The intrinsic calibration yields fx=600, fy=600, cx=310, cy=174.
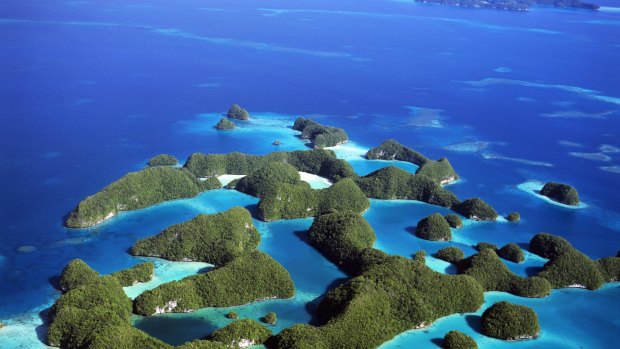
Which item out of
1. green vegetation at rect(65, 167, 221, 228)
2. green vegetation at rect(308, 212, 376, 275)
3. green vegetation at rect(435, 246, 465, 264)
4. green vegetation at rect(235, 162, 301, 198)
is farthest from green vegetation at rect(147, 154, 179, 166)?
green vegetation at rect(435, 246, 465, 264)

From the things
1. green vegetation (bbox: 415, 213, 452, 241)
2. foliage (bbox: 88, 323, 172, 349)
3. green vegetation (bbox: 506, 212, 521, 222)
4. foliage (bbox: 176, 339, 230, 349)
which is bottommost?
green vegetation (bbox: 506, 212, 521, 222)

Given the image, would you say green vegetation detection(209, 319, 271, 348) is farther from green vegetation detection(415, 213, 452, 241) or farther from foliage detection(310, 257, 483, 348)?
green vegetation detection(415, 213, 452, 241)

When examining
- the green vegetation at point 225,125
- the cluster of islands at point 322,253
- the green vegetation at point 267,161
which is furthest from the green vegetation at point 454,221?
the green vegetation at point 225,125

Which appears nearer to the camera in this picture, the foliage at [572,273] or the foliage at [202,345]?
the foliage at [202,345]

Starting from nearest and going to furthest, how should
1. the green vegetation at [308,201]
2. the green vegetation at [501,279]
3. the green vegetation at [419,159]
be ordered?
the green vegetation at [501,279] < the green vegetation at [308,201] < the green vegetation at [419,159]

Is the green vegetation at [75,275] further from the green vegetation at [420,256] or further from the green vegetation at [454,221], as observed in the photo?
the green vegetation at [454,221]

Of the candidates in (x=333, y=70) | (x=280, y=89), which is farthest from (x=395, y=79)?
(x=280, y=89)

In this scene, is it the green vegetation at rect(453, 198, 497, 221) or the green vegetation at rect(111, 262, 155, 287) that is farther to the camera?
the green vegetation at rect(453, 198, 497, 221)
